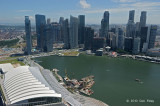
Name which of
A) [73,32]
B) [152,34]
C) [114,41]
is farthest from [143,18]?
[73,32]

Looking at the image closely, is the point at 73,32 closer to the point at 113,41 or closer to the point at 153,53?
the point at 113,41

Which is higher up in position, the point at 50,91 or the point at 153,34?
the point at 153,34

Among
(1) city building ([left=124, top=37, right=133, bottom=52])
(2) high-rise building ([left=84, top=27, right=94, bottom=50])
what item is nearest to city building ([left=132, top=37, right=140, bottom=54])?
(1) city building ([left=124, top=37, right=133, bottom=52])

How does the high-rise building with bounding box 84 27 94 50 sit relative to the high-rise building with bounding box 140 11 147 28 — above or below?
below

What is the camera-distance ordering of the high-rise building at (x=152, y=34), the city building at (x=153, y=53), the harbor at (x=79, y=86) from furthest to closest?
the high-rise building at (x=152, y=34), the city building at (x=153, y=53), the harbor at (x=79, y=86)

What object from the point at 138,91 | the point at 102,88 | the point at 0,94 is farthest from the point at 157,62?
the point at 0,94

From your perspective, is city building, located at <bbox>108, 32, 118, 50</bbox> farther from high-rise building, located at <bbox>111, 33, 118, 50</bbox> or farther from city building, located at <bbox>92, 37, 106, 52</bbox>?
city building, located at <bbox>92, 37, 106, 52</bbox>

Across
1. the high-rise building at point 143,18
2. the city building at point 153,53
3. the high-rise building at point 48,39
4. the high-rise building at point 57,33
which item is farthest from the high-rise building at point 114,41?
the high-rise building at point 57,33

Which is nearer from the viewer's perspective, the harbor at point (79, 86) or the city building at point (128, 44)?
the harbor at point (79, 86)

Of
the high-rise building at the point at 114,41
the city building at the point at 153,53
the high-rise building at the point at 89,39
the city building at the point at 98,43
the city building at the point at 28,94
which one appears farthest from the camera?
the high-rise building at the point at 114,41

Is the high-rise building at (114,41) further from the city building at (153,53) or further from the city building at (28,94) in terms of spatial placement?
the city building at (28,94)

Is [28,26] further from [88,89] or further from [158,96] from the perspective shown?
[158,96]
